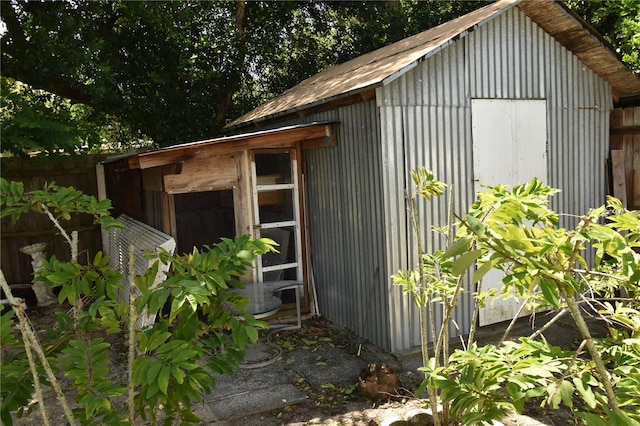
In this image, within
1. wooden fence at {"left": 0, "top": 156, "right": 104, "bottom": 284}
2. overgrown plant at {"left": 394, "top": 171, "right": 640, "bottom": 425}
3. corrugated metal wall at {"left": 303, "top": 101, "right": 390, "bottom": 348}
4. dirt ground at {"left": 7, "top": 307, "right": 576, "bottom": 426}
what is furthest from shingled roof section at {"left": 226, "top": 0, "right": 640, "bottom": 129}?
wooden fence at {"left": 0, "top": 156, "right": 104, "bottom": 284}

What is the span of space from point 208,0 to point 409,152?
7.62 metres

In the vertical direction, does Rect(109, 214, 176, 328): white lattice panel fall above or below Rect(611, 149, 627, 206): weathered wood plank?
below

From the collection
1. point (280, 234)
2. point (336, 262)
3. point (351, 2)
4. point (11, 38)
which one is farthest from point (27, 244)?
point (351, 2)

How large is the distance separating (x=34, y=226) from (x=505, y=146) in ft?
24.8

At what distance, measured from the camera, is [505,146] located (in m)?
5.92

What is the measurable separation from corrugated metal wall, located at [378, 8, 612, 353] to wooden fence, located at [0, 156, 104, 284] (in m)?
5.52

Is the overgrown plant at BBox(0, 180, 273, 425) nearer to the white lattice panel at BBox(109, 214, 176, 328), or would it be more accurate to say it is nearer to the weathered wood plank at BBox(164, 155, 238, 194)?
the white lattice panel at BBox(109, 214, 176, 328)

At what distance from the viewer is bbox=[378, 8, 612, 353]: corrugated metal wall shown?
5.28 metres

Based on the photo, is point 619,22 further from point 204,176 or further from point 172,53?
point 172,53

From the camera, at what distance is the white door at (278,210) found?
6.50 meters

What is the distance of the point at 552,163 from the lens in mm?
6371

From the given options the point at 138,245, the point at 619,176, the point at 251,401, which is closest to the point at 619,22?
the point at 619,176

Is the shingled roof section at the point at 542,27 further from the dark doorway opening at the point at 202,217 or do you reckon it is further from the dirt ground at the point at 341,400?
the dirt ground at the point at 341,400

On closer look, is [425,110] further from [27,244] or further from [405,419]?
[27,244]
